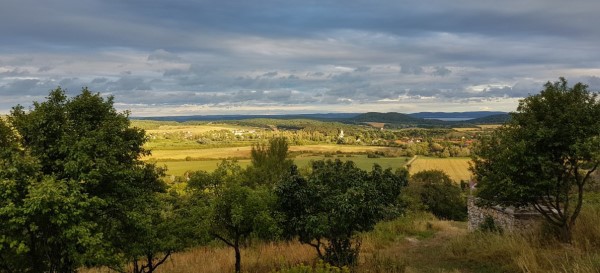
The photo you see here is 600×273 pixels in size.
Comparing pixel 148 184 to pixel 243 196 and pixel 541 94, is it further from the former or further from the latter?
pixel 541 94

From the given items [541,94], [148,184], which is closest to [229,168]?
[148,184]

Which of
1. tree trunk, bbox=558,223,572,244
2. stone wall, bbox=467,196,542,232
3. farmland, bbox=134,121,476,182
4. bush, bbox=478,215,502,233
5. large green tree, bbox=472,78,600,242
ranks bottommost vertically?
farmland, bbox=134,121,476,182

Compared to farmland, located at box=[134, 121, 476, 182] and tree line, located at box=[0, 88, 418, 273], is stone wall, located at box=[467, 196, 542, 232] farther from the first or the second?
farmland, located at box=[134, 121, 476, 182]

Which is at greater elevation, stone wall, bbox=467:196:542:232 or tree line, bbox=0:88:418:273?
tree line, bbox=0:88:418:273

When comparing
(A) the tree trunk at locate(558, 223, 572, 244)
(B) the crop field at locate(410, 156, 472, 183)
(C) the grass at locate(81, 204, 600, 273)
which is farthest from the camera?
(B) the crop field at locate(410, 156, 472, 183)

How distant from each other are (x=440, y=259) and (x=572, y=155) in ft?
18.4

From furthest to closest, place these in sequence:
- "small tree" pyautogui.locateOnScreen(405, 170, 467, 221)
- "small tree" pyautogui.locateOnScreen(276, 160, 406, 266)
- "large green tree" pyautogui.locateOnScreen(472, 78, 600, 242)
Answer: "small tree" pyautogui.locateOnScreen(405, 170, 467, 221)
"large green tree" pyautogui.locateOnScreen(472, 78, 600, 242)
"small tree" pyautogui.locateOnScreen(276, 160, 406, 266)

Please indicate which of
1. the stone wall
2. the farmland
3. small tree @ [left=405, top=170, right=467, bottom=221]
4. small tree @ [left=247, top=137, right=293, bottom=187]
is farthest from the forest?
the farmland

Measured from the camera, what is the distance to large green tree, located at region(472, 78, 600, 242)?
12.3 m

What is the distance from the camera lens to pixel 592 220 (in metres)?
13.4

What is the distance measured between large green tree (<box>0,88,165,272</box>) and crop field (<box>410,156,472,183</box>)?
63.5 m

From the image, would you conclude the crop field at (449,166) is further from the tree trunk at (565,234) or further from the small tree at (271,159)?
the tree trunk at (565,234)

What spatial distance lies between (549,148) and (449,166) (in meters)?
68.0

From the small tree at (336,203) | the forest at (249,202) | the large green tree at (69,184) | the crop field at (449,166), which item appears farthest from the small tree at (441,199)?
the large green tree at (69,184)
